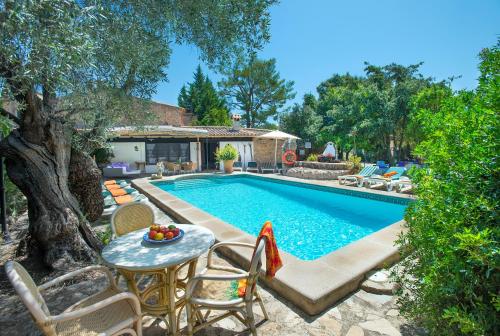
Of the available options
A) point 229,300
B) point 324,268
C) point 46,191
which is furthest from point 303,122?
point 229,300

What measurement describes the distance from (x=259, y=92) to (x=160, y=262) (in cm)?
3124

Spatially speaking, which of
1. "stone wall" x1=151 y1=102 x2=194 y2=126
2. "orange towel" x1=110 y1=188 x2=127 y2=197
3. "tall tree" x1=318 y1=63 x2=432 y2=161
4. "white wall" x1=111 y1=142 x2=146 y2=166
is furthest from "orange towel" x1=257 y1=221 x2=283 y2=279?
"stone wall" x1=151 y1=102 x2=194 y2=126

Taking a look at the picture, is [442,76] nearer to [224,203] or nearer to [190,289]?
[224,203]

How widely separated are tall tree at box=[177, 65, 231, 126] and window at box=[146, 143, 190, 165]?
Answer: 11.9 m

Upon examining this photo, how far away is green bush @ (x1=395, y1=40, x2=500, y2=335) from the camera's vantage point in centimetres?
145

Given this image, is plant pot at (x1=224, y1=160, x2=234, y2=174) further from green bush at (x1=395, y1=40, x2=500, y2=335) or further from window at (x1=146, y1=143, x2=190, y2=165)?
green bush at (x1=395, y1=40, x2=500, y2=335)

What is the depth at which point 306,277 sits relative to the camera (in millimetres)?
3152

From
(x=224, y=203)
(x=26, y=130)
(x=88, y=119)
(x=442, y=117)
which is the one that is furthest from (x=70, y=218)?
(x=224, y=203)

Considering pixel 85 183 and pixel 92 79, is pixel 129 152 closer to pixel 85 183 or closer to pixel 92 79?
pixel 85 183

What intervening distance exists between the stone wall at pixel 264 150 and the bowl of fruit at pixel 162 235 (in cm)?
1749

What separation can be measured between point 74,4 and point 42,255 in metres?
3.35

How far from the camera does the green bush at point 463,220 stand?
145 centimetres

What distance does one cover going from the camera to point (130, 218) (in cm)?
341

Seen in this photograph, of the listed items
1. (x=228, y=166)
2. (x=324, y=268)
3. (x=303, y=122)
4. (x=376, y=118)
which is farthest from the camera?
(x=303, y=122)
